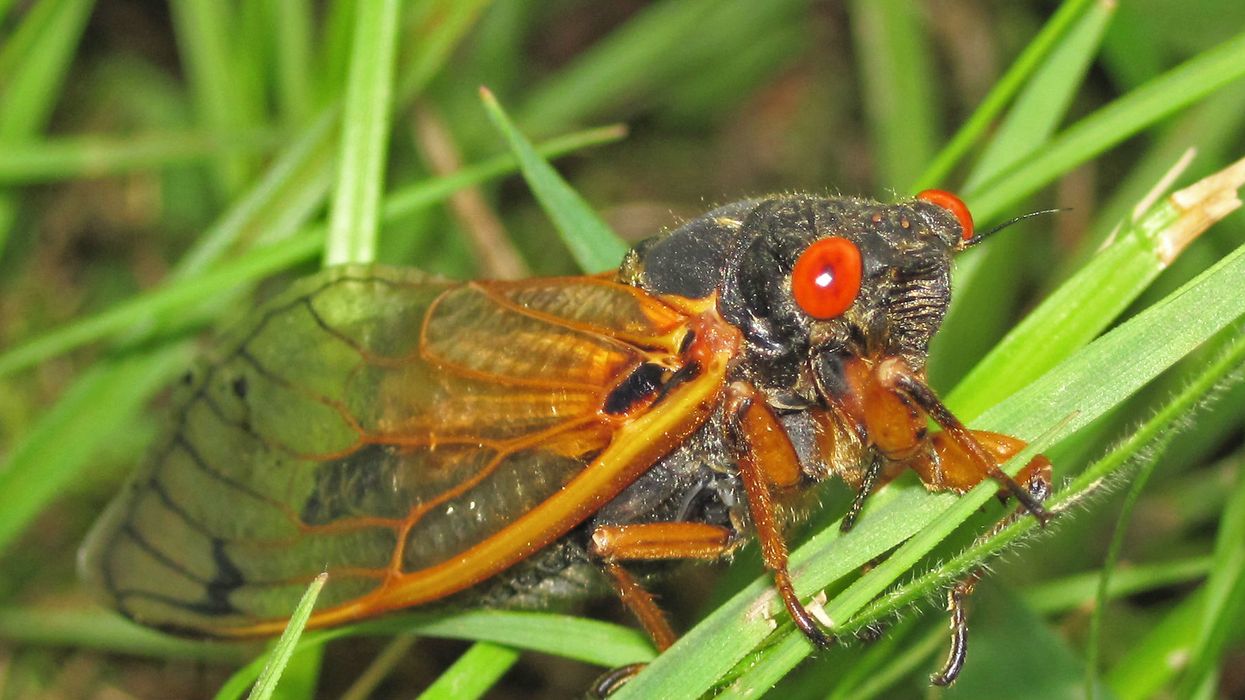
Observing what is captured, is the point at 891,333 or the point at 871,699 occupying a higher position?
the point at 891,333

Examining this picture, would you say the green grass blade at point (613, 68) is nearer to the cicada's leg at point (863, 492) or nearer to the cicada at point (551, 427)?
the cicada at point (551, 427)

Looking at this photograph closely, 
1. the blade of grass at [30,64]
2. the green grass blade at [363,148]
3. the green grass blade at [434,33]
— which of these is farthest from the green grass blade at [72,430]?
the green grass blade at [434,33]

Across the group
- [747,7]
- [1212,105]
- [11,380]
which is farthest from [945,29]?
[11,380]

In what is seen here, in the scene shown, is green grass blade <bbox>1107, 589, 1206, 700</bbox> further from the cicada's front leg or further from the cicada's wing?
the cicada's wing

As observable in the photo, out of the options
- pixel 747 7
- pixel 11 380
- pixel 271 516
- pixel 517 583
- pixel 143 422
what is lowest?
pixel 517 583

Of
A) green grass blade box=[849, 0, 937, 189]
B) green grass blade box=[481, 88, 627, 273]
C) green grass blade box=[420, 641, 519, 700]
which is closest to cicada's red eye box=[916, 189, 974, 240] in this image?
green grass blade box=[481, 88, 627, 273]

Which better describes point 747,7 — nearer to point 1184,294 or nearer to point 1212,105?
point 1212,105

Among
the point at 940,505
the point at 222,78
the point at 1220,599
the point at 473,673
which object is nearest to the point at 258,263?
the point at 473,673

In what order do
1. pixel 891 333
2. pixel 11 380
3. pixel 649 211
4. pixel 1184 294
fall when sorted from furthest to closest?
1. pixel 649 211
2. pixel 11 380
3. pixel 891 333
4. pixel 1184 294
